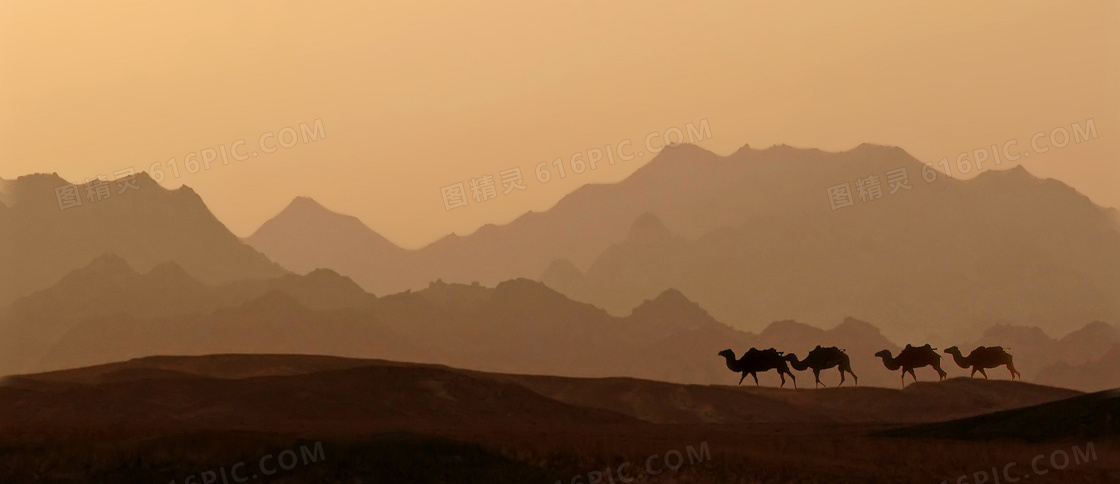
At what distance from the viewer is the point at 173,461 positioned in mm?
21281

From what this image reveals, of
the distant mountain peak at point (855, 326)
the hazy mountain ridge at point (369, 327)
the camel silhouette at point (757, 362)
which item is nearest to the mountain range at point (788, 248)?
the distant mountain peak at point (855, 326)

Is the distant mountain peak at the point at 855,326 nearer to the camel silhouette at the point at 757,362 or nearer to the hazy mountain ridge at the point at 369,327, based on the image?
the hazy mountain ridge at the point at 369,327

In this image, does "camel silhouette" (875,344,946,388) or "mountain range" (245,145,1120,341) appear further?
"mountain range" (245,145,1120,341)

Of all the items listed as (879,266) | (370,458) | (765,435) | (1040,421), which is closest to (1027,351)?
(879,266)

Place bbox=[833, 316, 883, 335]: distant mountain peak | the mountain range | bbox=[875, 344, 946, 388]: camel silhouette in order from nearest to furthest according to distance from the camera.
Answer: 1. bbox=[875, 344, 946, 388]: camel silhouette
2. the mountain range
3. bbox=[833, 316, 883, 335]: distant mountain peak

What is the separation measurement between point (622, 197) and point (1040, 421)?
40.4 m

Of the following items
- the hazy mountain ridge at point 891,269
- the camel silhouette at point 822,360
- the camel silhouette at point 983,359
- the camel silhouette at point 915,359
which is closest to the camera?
the camel silhouette at point 822,360

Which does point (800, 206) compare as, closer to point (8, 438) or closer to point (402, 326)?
point (402, 326)

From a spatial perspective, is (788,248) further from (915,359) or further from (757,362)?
(757,362)

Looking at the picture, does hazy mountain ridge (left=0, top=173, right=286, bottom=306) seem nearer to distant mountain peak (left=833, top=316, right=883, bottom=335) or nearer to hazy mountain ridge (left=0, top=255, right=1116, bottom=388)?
hazy mountain ridge (left=0, top=255, right=1116, bottom=388)

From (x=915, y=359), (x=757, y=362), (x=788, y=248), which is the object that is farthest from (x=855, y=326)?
(x=757, y=362)

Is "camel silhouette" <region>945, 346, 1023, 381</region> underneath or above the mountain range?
underneath

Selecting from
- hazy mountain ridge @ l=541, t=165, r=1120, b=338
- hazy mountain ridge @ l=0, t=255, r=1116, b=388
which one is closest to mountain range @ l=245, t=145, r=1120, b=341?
hazy mountain ridge @ l=541, t=165, r=1120, b=338

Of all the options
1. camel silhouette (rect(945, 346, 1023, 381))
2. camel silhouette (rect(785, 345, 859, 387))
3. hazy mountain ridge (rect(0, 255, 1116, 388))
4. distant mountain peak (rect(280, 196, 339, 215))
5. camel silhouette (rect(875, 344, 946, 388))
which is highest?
distant mountain peak (rect(280, 196, 339, 215))
